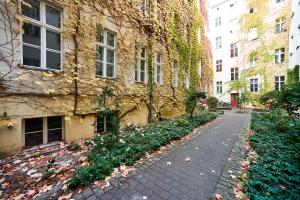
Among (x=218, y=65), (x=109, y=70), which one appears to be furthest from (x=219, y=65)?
(x=109, y=70)

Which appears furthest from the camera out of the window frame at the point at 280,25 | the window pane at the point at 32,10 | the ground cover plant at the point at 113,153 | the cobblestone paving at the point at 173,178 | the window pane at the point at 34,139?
the window frame at the point at 280,25

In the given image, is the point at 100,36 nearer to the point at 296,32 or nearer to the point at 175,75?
the point at 175,75

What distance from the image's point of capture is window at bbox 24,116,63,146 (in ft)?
14.6

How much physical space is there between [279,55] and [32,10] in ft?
81.2

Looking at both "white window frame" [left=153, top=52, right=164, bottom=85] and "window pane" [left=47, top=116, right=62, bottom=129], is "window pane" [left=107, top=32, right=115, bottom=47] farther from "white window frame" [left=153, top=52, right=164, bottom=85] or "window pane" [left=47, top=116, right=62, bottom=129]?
"window pane" [left=47, top=116, right=62, bottom=129]

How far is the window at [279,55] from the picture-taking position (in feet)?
64.3

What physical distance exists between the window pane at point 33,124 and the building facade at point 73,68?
2 centimetres

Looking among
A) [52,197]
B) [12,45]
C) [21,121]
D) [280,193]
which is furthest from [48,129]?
[280,193]

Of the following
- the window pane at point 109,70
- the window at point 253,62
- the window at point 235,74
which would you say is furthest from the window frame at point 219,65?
the window pane at point 109,70

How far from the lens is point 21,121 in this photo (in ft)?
13.7

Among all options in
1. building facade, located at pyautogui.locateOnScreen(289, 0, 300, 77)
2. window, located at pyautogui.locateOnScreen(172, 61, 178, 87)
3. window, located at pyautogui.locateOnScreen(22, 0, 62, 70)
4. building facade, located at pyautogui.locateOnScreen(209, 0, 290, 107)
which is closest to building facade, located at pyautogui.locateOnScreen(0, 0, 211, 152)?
window, located at pyautogui.locateOnScreen(22, 0, 62, 70)

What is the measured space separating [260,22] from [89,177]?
89.2 ft

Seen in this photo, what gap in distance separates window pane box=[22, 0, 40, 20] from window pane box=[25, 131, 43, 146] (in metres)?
3.21

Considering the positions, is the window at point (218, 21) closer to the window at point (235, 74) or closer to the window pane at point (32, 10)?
the window at point (235, 74)
